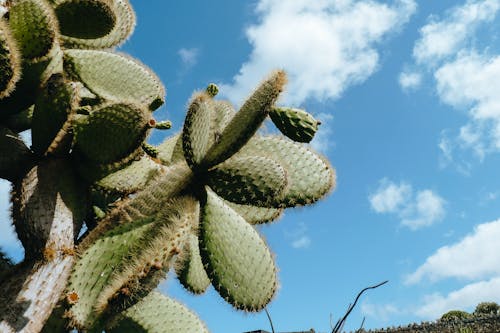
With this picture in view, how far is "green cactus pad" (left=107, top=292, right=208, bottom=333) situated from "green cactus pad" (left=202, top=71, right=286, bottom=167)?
0.73 meters

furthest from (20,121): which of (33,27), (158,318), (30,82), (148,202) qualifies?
(158,318)

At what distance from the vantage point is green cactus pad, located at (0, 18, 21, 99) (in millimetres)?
1877

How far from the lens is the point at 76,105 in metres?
2.20

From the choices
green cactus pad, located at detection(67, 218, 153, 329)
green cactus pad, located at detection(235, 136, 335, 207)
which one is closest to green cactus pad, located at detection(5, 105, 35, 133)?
green cactus pad, located at detection(67, 218, 153, 329)

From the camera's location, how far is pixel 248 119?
2023 millimetres

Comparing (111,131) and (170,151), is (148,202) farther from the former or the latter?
(170,151)

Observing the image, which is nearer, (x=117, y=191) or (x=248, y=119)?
(x=248, y=119)

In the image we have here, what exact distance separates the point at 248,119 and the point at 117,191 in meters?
0.73

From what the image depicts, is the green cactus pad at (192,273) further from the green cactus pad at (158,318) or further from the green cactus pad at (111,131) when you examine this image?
the green cactus pad at (111,131)

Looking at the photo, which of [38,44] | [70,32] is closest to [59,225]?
[38,44]

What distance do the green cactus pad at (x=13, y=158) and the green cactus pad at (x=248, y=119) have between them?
0.78m

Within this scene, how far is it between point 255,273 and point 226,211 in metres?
0.27

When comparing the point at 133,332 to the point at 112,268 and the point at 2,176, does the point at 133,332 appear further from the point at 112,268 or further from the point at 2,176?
the point at 2,176

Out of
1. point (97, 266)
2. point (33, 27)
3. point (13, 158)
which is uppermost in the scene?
point (33, 27)
